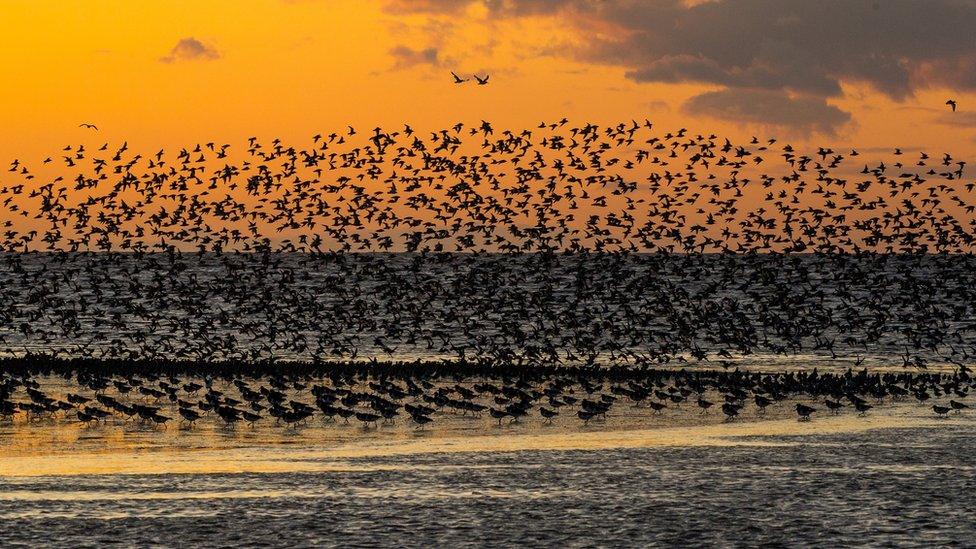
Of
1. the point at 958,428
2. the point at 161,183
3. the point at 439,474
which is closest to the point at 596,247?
the point at 161,183

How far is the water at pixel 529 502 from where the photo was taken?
19453mm

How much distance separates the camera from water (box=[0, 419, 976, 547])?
19.5 m

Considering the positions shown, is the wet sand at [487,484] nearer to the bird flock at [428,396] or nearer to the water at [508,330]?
the bird flock at [428,396]

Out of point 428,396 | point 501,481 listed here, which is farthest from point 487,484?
point 428,396

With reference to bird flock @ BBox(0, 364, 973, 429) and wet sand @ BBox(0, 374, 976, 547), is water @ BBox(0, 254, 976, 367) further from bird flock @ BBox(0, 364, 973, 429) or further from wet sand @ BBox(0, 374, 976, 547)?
wet sand @ BBox(0, 374, 976, 547)

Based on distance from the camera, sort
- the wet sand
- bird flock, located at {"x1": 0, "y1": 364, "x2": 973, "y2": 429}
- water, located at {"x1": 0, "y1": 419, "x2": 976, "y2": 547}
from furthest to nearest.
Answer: bird flock, located at {"x1": 0, "y1": 364, "x2": 973, "y2": 429}
the wet sand
water, located at {"x1": 0, "y1": 419, "x2": 976, "y2": 547}

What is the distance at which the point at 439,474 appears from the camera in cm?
2556

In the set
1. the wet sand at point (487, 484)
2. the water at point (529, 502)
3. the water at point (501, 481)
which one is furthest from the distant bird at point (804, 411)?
the water at point (529, 502)

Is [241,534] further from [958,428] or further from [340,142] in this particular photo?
[340,142]

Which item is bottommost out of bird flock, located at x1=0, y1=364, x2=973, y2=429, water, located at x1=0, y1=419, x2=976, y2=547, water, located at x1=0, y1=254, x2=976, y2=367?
water, located at x1=0, y1=419, x2=976, y2=547

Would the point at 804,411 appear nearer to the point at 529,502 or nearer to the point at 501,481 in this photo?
the point at 501,481

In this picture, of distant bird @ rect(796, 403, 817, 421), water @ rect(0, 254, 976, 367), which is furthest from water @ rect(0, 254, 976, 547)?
water @ rect(0, 254, 976, 367)

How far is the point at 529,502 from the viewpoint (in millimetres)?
22344

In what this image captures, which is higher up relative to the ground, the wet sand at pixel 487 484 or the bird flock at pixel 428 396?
the bird flock at pixel 428 396
